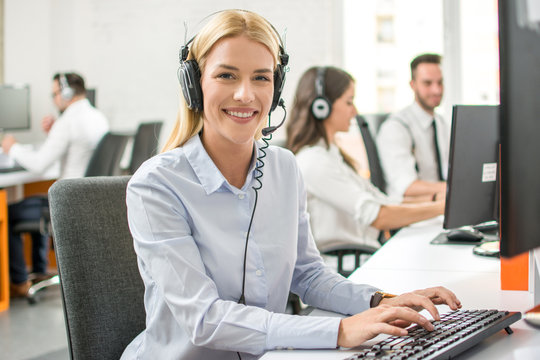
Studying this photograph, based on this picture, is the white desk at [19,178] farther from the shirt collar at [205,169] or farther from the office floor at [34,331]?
the shirt collar at [205,169]

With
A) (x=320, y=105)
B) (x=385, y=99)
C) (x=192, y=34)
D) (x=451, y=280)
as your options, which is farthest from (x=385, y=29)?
(x=451, y=280)

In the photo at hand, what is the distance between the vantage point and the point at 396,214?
2.17m

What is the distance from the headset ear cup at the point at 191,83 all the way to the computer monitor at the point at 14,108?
3.58m

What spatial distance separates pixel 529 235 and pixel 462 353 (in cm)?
29

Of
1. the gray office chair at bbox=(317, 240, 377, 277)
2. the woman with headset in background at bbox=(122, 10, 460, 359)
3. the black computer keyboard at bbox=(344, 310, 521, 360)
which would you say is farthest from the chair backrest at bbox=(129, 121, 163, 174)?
the black computer keyboard at bbox=(344, 310, 521, 360)

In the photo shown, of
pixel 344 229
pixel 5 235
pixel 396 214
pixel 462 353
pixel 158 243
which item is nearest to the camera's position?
pixel 462 353

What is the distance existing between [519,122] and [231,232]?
0.62 m

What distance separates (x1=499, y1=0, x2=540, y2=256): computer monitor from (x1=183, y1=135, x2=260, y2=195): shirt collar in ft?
1.95

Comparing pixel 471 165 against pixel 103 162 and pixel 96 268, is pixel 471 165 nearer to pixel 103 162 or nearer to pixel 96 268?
pixel 96 268

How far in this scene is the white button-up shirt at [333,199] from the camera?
219 centimetres

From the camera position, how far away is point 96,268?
45.5 inches

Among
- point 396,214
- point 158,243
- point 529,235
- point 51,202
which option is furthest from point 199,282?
point 396,214

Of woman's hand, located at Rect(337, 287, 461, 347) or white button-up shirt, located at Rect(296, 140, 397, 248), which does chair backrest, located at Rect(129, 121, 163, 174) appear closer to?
white button-up shirt, located at Rect(296, 140, 397, 248)

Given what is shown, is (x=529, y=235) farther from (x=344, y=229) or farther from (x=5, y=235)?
(x=5, y=235)
